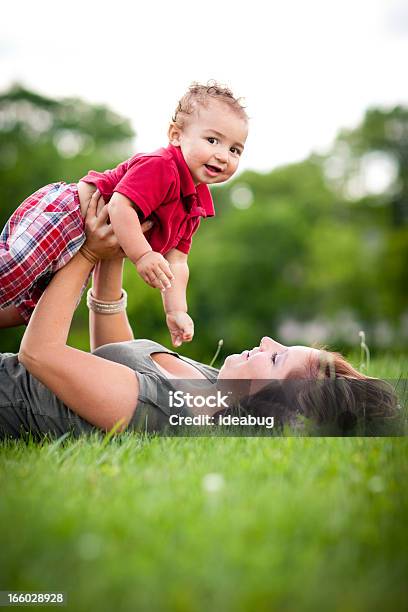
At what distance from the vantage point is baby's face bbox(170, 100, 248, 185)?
352 centimetres

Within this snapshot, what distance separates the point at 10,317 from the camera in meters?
4.05

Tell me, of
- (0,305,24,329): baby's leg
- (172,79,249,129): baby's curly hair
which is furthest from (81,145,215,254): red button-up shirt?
(0,305,24,329): baby's leg

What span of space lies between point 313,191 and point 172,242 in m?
37.2

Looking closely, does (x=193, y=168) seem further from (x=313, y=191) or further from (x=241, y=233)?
(x=313, y=191)

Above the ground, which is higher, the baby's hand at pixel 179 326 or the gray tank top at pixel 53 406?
the baby's hand at pixel 179 326

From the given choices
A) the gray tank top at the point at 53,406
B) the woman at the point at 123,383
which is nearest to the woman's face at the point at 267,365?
the woman at the point at 123,383

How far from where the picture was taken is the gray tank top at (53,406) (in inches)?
130

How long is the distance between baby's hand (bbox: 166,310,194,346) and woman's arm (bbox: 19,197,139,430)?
1.50 feet

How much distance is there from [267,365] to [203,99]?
1.44 m

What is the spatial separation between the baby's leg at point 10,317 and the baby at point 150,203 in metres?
0.27

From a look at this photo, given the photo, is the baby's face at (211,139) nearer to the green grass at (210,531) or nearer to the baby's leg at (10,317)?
the baby's leg at (10,317)

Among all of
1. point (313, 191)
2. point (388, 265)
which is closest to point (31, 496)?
point (388, 265)

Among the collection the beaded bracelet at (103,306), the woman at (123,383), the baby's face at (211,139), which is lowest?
the woman at (123,383)

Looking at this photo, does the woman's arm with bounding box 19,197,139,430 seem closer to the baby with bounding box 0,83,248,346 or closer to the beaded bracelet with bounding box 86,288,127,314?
the baby with bounding box 0,83,248,346
